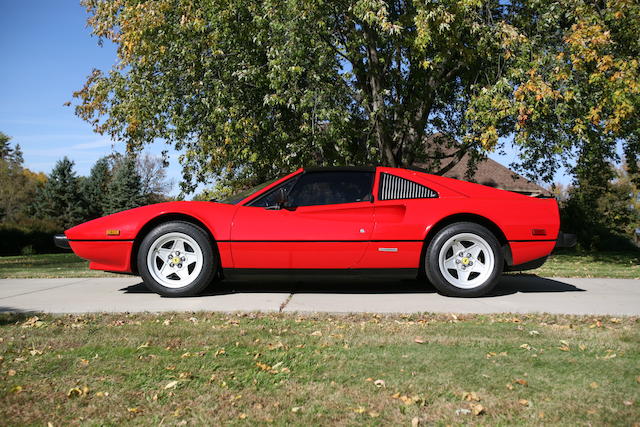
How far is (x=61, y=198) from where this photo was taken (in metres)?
49.3

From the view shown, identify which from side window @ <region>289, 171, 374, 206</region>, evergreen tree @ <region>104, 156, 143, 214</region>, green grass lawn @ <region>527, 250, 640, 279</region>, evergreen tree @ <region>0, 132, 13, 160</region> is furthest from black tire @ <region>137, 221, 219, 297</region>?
evergreen tree @ <region>0, 132, 13, 160</region>

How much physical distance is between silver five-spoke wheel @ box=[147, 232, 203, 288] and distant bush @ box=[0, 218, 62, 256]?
74.5ft

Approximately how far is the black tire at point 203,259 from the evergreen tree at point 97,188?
47878 mm

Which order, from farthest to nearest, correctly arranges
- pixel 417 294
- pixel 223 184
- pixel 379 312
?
pixel 223 184 < pixel 417 294 < pixel 379 312

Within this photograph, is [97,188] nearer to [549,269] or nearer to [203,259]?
[549,269]

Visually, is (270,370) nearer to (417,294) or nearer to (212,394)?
(212,394)

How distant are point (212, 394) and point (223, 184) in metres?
14.0

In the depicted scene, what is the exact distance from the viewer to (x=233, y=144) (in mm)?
11766

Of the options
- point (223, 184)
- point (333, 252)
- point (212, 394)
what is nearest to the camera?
point (212, 394)

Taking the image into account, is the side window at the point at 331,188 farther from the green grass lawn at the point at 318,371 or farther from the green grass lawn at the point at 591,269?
the green grass lawn at the point at 591,269

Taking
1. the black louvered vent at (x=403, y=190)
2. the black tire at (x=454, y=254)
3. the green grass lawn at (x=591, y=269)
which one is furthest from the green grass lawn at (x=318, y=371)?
the green grass lawn at (x=591, y=269)

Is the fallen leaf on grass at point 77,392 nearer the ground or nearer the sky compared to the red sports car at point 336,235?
nearer the ground

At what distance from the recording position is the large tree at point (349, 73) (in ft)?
32.9

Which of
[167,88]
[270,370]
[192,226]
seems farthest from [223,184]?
[270,370]
